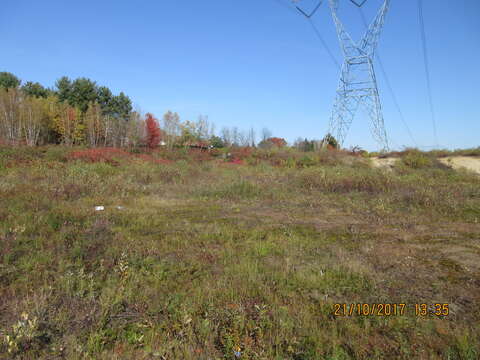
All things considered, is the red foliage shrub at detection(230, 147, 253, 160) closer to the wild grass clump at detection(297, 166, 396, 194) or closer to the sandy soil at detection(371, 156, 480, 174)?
the sandy soil at detection(371, 156, 480, 174)

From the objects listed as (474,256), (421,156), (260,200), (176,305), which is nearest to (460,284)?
(474,256)

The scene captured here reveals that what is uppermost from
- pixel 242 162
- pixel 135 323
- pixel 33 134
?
pixel 33 134

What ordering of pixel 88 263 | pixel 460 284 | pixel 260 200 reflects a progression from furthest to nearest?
pixel 260 200, pixel 88 263, pixel 460 284

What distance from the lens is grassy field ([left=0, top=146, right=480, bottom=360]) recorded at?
2.15 metres

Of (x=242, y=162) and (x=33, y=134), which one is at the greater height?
(x=33, y=134)

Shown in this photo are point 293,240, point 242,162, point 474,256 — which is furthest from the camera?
point 242,162

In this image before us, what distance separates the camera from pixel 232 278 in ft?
10.7

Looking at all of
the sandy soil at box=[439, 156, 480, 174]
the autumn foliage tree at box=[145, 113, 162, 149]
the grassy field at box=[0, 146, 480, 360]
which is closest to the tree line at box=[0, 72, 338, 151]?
the autumn foliage tree at box=[145, 113, 162, 149]

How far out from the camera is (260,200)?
8.63 m

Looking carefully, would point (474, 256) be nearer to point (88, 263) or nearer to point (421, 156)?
point (88, 263)

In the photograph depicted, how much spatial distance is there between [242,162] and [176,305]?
17110mm

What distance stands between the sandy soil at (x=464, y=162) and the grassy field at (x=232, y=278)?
967 cm
